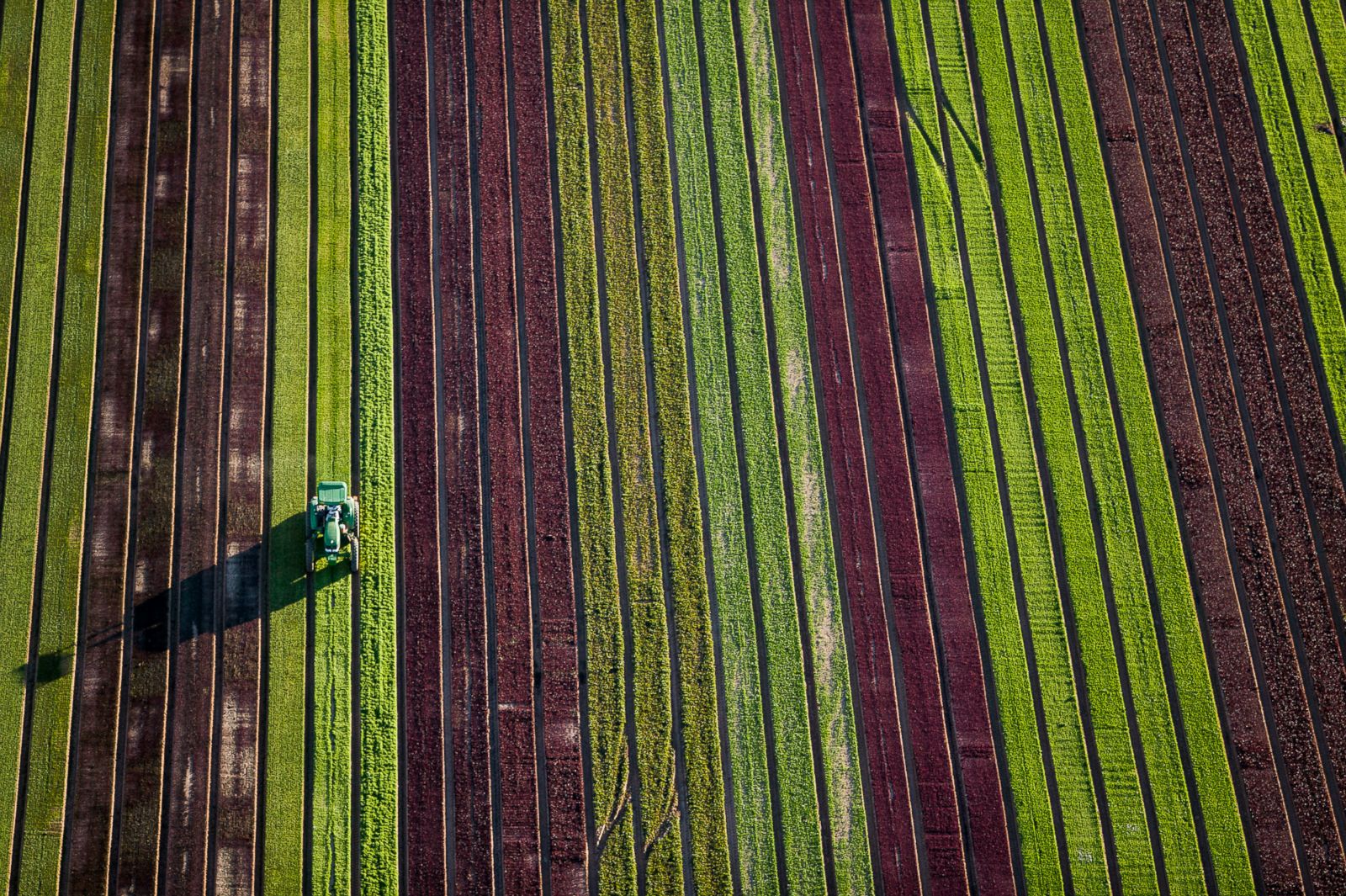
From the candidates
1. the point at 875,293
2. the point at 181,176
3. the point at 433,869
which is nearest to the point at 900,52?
the point at 875,293

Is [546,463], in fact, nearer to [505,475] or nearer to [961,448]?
[505,475]

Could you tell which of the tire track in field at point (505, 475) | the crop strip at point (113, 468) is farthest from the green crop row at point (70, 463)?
the tire track in field at point (505, 475)

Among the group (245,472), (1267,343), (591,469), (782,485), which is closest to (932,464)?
(782,485)

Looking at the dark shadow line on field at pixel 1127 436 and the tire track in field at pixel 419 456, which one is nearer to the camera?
the tire track in field at pixel 419 456

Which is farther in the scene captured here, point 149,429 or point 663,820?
point 149,429

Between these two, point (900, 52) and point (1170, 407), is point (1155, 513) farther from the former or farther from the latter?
point (900, 52)

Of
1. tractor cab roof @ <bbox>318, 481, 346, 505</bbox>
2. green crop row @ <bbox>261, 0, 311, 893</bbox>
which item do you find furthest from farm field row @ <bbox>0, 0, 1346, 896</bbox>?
tractor cab roof @ <bbox>318, 481, 346, 505</bbox>

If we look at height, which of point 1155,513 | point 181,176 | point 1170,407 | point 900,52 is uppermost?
point 900,52

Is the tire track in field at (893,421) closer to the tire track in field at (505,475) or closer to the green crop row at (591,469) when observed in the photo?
the green crop row at (591,469)
